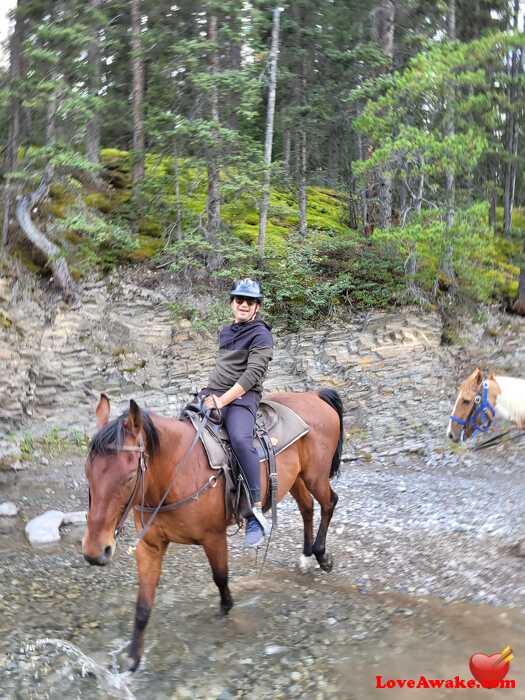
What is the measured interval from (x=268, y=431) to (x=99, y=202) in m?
11.8

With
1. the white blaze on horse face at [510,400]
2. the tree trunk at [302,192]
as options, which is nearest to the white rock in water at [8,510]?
the white blaze on horse face at [510,400]

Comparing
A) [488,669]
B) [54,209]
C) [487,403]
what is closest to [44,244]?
[54,209]

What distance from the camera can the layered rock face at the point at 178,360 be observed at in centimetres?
1207

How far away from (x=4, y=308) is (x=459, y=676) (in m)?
11.6

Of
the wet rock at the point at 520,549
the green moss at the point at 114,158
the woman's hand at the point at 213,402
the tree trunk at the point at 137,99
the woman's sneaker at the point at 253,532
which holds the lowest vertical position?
the wet rock at the point at 520,549

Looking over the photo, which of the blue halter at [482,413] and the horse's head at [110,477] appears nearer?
the horse's head at [110,477]

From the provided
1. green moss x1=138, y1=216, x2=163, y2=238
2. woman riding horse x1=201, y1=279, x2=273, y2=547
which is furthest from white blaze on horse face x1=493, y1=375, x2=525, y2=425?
green moss x1=138, y1=216, x2=163, y2=238

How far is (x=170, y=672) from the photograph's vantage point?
429 cm

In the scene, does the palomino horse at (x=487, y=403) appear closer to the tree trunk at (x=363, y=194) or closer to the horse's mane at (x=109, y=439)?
the horse's mane at (x=109, y=439)

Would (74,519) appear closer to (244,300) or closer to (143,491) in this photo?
(143,491)

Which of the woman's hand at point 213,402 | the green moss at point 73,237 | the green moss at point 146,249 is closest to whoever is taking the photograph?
the woman's hand at point 213,402

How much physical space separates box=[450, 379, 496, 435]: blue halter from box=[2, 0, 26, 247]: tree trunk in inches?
444

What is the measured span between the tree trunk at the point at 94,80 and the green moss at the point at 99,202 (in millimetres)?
1003

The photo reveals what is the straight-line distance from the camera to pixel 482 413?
6.69 meters
